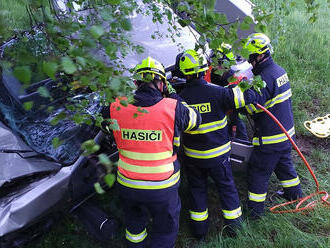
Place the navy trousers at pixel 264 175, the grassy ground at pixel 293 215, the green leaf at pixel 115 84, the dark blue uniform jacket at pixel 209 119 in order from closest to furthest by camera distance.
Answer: the green leaf at pixel 115 84
the grassy ground at pixel 293 215
the dark blue uniform jacket at pixel 209 119
the navy trousers at pixel 264 175

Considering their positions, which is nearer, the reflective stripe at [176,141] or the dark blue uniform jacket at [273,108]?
the reflective stripe at [176,141]

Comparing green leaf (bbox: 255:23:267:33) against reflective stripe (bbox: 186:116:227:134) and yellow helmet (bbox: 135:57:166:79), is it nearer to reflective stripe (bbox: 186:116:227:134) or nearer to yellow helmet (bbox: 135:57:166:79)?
yellow helmet (bbox: 135:57:166:79)

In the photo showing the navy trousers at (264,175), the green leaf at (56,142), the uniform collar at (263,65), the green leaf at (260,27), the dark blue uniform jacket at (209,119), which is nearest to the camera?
the green leaf at (56,142)

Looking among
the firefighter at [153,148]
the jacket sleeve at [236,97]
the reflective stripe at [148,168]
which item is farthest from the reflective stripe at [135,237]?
the jacket sleeve at [236,97]

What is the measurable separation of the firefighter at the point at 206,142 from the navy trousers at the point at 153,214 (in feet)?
1.44

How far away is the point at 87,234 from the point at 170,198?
114 cm

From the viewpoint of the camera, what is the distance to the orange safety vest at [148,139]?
7.18ft

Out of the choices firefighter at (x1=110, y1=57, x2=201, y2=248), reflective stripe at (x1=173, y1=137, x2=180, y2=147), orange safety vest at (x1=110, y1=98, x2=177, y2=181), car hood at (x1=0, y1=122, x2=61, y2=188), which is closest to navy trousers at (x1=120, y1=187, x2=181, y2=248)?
firefighter at (x1=110, y1=57, x2=201, y2=248)

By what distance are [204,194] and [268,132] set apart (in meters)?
0.83

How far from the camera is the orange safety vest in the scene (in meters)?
2.19

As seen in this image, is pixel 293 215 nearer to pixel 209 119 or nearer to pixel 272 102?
pixel 272 102

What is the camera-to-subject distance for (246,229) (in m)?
2.62

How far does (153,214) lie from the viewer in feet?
8.00

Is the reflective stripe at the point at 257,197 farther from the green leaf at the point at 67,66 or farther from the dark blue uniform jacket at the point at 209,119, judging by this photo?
the green leaf at the point at 67,66
